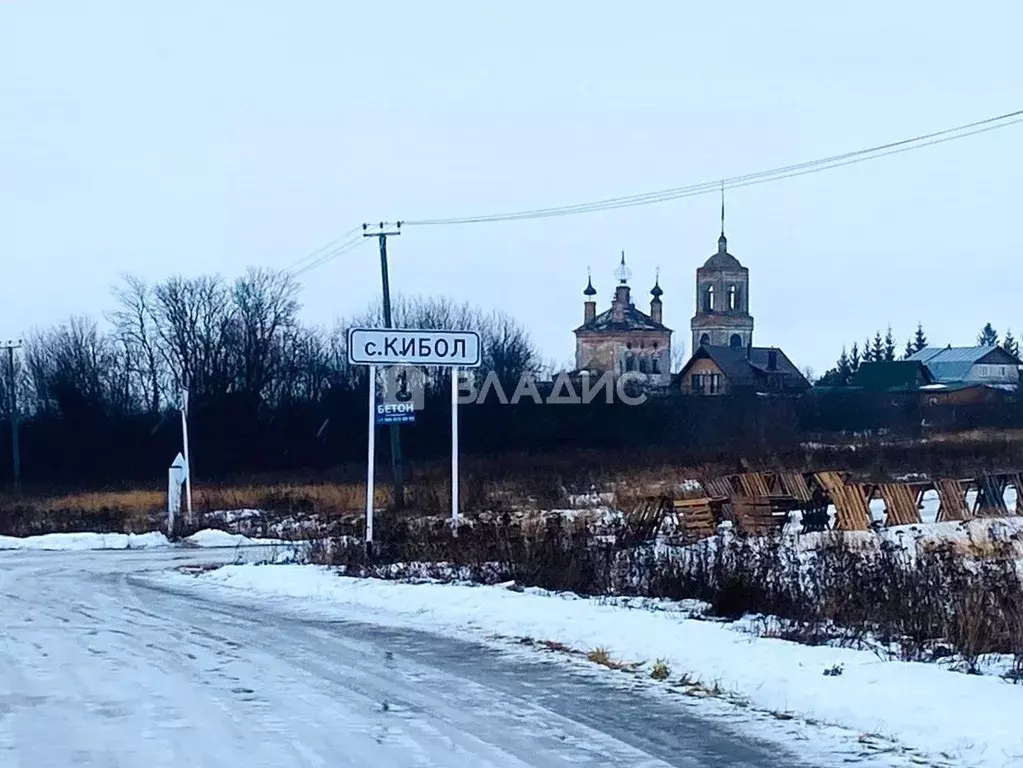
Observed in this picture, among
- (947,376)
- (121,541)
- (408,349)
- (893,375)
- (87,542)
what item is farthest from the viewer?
(947,376)

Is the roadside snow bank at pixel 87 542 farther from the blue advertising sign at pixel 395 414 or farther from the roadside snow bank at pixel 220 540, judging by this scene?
the blue advertising sign at pixel 395 414

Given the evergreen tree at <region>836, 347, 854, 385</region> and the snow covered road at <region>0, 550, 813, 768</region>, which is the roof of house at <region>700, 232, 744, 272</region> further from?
the snow covered road at <region>0, 550, 813, 768</region>

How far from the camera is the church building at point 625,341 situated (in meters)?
110

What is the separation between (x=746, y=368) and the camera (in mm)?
106438

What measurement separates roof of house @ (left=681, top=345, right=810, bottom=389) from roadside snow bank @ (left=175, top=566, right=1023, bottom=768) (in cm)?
8258

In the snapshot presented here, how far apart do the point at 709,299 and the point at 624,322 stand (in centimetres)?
2316

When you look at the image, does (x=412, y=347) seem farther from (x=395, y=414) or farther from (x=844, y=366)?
(x=844, y=366)

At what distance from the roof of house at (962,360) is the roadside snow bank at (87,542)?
94.9 m

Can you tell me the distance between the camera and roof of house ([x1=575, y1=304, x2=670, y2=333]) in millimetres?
110562

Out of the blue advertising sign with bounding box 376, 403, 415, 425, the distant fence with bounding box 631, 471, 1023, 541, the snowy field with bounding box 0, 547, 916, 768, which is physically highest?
the blue advertising sign with bounding box 376, 403, 415, 425

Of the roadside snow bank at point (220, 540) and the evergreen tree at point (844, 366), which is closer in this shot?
the roadside snow bank at point (220, 540)

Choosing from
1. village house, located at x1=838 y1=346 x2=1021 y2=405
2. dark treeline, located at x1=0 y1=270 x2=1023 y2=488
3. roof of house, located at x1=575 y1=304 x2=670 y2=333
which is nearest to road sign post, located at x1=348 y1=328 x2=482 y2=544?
dark treeline, located at x1=0 y1=270 x2=1023 y2=488

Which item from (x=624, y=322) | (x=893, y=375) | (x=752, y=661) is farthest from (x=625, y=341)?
(x=752, y=661)

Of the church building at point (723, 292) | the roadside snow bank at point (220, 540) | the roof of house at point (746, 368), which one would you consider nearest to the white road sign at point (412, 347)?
the roadside snow bank at point (220, 540)
